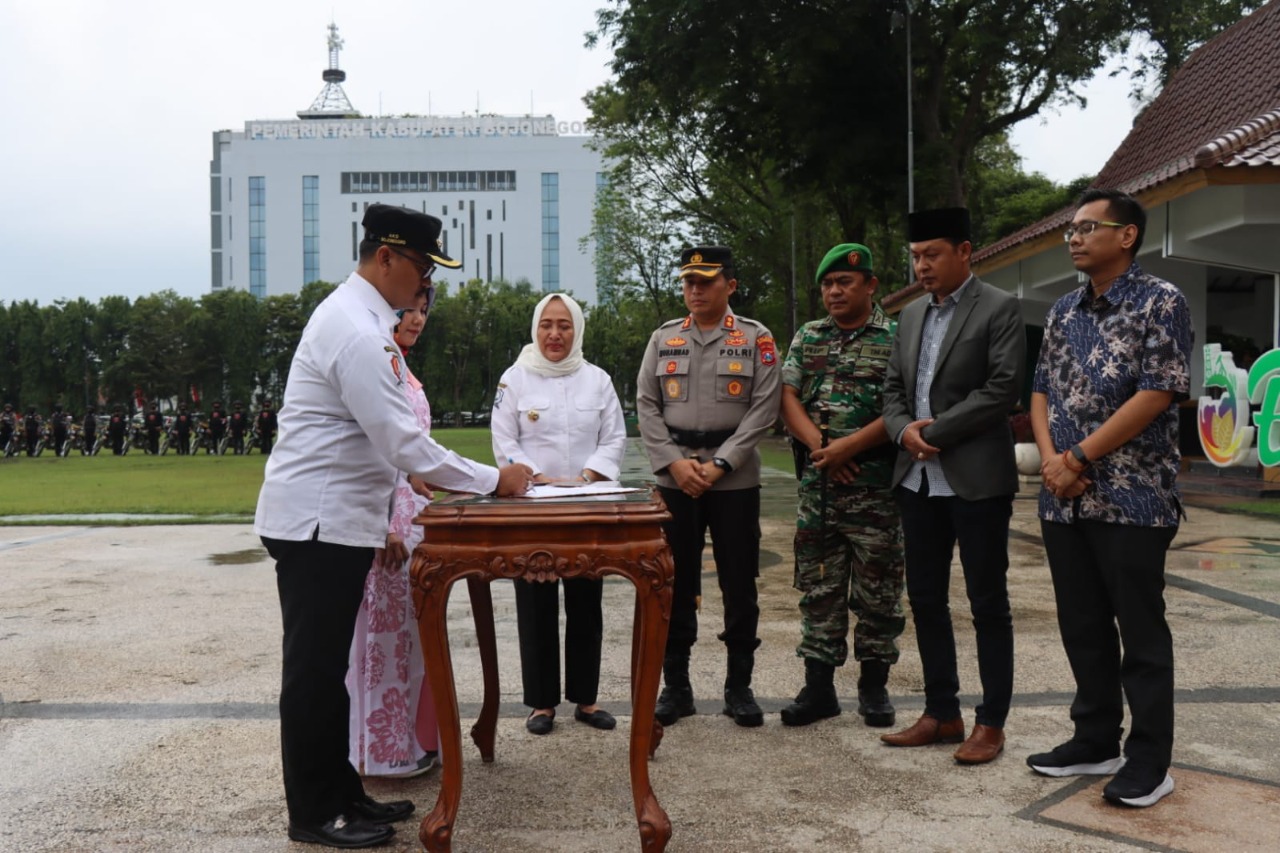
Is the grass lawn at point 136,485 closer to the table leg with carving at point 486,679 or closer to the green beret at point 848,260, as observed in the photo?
the table leg with carving at point 486,679

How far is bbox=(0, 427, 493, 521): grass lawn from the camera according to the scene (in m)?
13.7

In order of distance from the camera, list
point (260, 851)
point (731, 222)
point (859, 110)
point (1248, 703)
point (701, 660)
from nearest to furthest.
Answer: point (260, 851)
point (1248, 703)
point (701, 660)
point (859, 110)
point (731, 222)

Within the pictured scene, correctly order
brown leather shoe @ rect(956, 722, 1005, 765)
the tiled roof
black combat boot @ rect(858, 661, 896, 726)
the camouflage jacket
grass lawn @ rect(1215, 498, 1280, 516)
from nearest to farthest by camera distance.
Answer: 1. brown leather shoe @ rect(956, 722, 1005, 765)
2. black combat boot @ rect(858, 661, 896, 726)
3. the camouflage jacket
4. grass lawn @ rect(1215, 498, 1280, 516)
5. the tiled roof

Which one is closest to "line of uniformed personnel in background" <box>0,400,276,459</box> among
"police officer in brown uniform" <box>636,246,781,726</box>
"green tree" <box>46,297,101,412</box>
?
"green tree" <box>46,297,101,412</box>

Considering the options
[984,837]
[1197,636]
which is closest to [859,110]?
[1197,636]

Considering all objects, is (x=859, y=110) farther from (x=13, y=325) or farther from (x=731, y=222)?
(x=13, y=325)

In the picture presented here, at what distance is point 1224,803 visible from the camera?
127 inches

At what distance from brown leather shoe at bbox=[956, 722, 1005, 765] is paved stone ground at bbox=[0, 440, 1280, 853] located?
4cm

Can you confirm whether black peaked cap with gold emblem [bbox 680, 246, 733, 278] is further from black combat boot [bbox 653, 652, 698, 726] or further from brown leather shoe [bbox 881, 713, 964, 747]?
brown leather shoe [bbox 881, 713, 964, 747]

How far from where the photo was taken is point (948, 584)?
3971 millimetres

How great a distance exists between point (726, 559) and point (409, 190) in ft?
306

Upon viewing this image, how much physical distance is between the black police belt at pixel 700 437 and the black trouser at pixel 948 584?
718 millimetres

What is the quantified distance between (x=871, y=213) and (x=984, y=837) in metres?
19.3

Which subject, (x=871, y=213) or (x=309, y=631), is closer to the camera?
(x=309, y=631)
